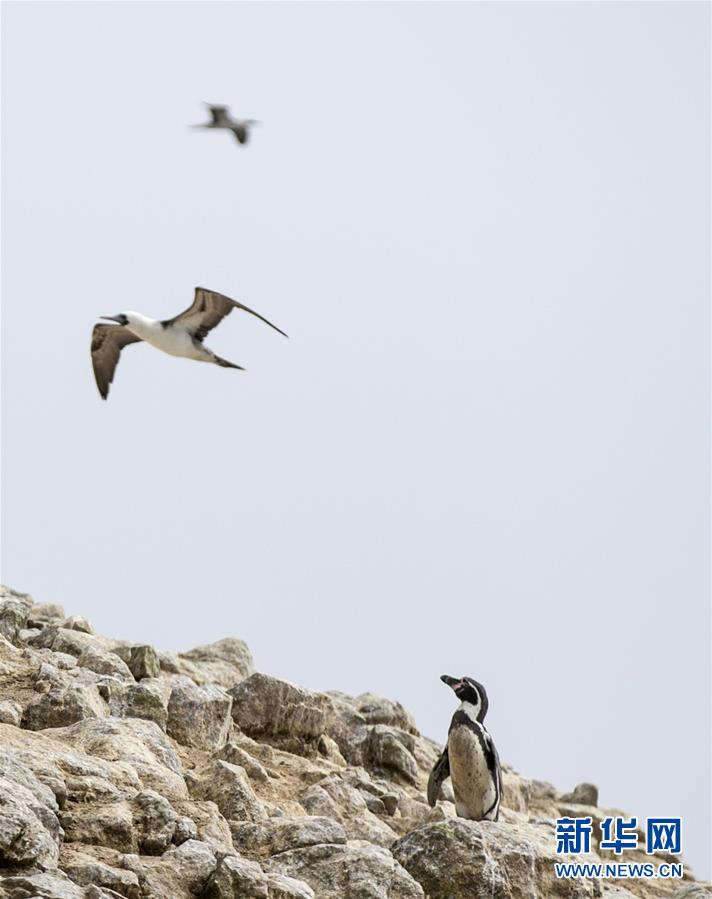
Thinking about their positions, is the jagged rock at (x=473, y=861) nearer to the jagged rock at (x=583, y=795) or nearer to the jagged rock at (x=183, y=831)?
the jagged rock at (x=183, y=831)

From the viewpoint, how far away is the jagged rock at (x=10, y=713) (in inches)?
549

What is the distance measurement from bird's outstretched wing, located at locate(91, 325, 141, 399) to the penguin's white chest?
9317 mm

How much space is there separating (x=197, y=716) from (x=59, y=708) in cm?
185

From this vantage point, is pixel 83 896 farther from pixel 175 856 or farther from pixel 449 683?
pixel 449 683

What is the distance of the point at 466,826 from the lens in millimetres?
13445

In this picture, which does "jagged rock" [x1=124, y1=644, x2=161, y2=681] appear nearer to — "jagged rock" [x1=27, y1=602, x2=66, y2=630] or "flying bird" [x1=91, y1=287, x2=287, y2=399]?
"jagged rock" [x1=27, y1=602, x2=66, y2=630]

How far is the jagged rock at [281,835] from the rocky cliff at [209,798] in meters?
0.02

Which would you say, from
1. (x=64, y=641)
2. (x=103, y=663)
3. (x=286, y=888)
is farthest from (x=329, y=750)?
(x=286, y=888)

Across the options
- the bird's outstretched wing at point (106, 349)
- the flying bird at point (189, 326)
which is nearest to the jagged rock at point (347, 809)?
the flying bird at point (189, 326)

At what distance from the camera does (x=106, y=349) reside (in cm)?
2394

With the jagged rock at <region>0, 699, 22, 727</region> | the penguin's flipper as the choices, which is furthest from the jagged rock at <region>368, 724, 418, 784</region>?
the jagged rock at <region>0, 699, 22, 727</region>

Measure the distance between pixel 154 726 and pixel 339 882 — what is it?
315 cm

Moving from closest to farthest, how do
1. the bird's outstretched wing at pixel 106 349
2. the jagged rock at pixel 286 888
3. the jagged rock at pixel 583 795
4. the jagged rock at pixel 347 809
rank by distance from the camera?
the jagged rock at pixel 286 888
the jagged rock at pixel 347 809
the jagged rock at pixel 583 795
the bird's outstretched wing at pixel 106 349

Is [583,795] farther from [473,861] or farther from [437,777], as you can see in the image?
[473,861]
